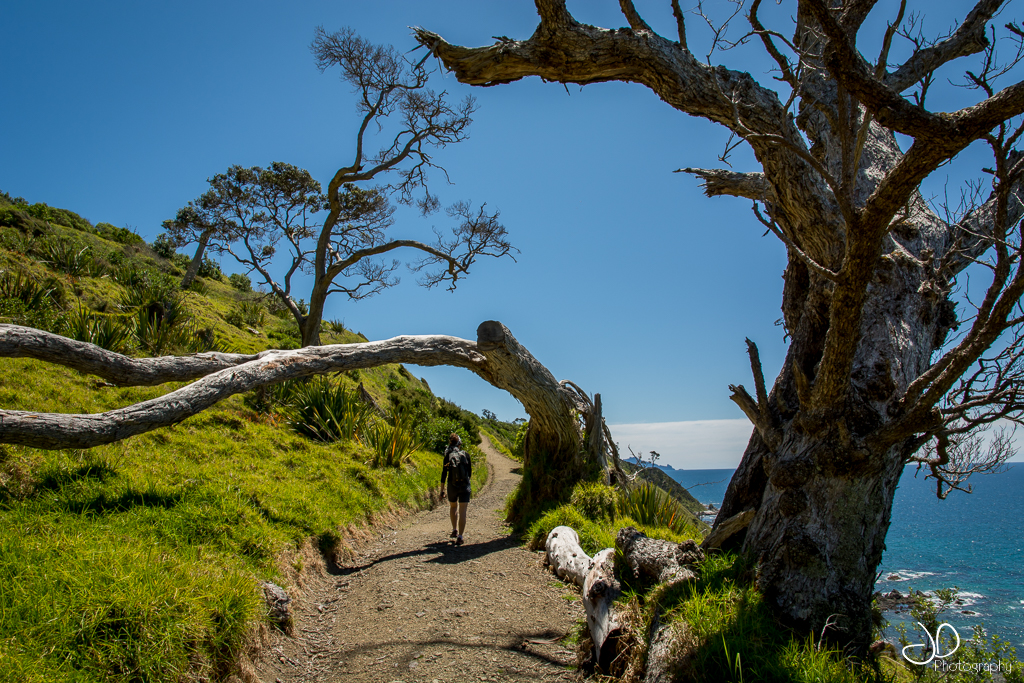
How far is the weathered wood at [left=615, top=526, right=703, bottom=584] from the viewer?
413 centimetres

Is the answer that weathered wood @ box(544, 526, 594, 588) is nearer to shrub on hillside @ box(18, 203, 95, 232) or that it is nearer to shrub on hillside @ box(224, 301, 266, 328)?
shrub on hillside @ box(224, 301, 266, 328)

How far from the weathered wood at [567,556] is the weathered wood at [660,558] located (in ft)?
3.29

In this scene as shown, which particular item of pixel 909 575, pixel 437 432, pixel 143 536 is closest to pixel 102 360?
pixel 143 536

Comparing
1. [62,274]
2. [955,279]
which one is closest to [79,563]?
[955,279]

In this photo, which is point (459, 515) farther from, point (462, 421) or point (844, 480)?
point (462, 421)

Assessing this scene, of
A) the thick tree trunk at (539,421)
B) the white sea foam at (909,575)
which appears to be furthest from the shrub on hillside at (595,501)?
the white sea foam at (909,575)

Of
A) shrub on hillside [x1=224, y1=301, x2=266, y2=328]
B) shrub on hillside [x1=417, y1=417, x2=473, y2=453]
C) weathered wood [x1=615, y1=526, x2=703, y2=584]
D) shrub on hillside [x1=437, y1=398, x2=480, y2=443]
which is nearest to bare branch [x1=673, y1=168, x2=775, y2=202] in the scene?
weathered wood [x1=615, y1=526, x2=703, y2=584]

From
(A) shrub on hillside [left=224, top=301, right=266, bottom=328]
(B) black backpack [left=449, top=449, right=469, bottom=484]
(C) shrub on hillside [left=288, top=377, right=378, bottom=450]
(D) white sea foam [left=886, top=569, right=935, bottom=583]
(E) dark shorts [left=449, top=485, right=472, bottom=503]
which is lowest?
(D) white sea foam [left=886, top=569, right=935, bottom=583]

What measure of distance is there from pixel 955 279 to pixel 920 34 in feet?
6.65

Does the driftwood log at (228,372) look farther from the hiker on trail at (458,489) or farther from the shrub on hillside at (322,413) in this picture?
the shrub on hillside at (322,413)

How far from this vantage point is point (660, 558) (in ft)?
14.2

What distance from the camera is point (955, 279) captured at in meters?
4.30

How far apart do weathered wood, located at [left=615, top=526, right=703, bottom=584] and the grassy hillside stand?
329cm

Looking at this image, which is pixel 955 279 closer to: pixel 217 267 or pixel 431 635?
pixel 431 635
